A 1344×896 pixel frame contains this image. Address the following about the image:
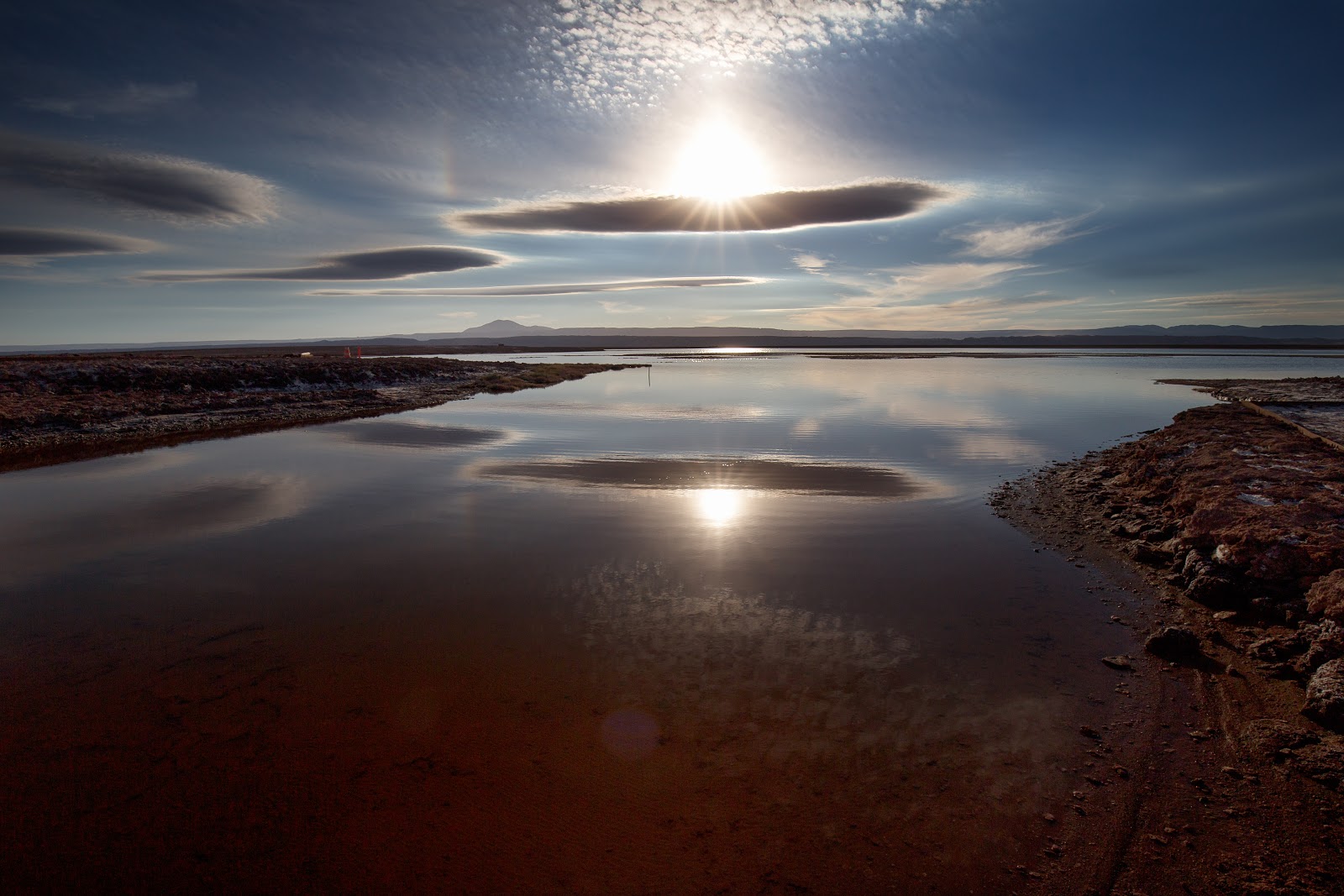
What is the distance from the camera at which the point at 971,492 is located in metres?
16.3

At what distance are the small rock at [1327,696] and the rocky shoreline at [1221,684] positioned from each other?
1cm

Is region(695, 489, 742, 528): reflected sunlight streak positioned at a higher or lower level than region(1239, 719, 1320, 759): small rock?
higher

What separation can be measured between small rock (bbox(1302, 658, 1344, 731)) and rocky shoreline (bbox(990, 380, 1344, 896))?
0.01 metres

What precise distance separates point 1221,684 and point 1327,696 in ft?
3.00

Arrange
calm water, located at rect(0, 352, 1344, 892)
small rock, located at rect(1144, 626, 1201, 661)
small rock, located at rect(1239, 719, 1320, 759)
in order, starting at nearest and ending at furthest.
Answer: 1. calm water, located at rect(0, 352, 1344, 892)
2. small rock, located at rect(1239, 719, 1320, 759)
3. small rock, located at rect(1144, 626, 1201, 661)

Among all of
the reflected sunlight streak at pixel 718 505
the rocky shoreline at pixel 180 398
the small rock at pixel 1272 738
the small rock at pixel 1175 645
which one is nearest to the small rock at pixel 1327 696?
the small rock at pixel 1272 738

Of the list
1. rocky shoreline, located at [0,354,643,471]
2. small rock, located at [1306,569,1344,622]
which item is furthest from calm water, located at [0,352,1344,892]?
rocky shoreline, located at [0,354,643,471]

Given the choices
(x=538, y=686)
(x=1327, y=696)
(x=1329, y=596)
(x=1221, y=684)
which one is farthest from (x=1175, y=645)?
(x=538, y=686)

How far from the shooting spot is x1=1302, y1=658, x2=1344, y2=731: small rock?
6.29 meters

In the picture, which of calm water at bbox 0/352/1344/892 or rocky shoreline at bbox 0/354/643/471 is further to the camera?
rocky shoreline at bbox 0/354/643/471

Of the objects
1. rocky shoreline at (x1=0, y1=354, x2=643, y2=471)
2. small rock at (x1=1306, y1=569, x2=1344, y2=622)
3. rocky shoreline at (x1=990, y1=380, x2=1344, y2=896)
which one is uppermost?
rocky shoreline at (x1=0, y1=354, x2=643, y2=471)

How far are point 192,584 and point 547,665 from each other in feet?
22.4

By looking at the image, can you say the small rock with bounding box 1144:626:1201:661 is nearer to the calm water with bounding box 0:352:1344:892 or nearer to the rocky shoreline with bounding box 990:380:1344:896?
the rocky shoreline with bounding box 990:380:1344:896

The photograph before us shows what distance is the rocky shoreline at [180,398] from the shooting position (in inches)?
997
